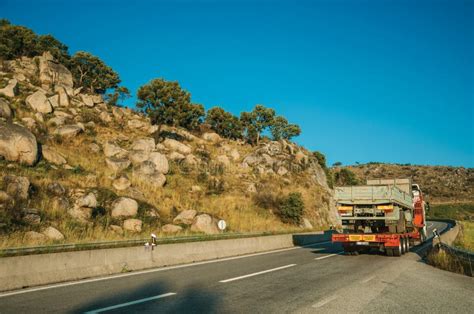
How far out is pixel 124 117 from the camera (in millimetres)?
48719

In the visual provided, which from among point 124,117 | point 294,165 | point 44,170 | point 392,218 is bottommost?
point 392,218

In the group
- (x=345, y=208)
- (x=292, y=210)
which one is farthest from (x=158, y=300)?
(x=292, y=210)

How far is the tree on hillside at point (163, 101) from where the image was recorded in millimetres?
47531

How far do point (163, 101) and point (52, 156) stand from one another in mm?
22100

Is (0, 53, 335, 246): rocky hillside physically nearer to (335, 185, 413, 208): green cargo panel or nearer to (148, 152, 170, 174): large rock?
(148, 152, 170, 174): large rock

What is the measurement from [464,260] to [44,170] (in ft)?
80.6

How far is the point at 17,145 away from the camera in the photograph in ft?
81.9

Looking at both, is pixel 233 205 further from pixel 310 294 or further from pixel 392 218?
pixel 310 294

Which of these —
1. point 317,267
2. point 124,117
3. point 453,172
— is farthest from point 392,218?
point 453,172

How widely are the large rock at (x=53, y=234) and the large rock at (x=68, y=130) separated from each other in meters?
16.9

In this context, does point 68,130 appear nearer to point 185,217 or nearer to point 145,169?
point 145,169

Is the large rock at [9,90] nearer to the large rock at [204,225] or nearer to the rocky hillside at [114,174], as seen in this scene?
the rocky hillside at [114,174]

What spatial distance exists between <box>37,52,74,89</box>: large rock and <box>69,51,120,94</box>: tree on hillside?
A: 595 centimetres

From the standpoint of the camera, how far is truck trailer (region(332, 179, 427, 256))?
1549cm
